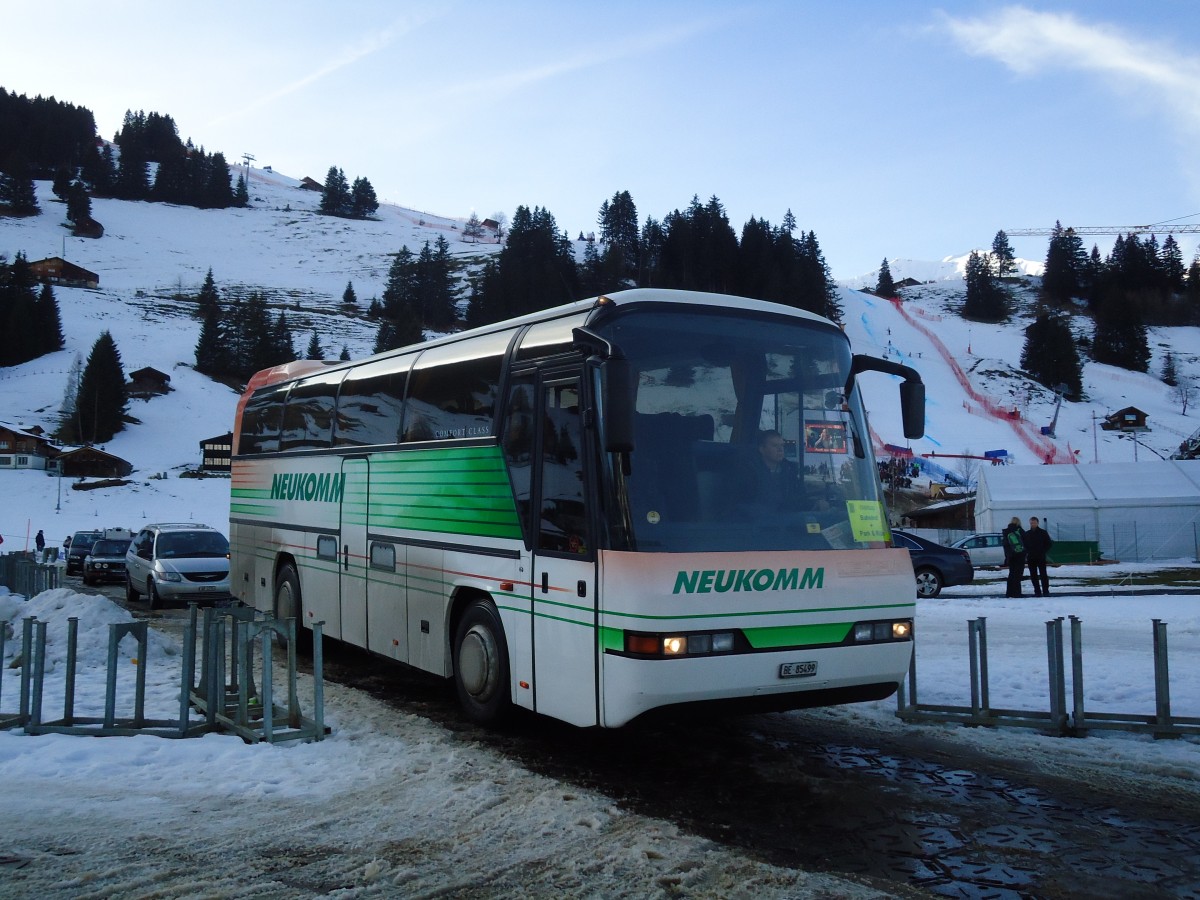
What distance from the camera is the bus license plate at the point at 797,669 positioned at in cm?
696

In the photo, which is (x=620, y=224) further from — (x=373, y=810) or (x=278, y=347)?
(x=373, y=810)

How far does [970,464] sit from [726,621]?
82746 mm

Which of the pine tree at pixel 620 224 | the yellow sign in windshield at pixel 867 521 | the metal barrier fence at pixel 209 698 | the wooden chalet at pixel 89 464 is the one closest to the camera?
the yellow sign in windshield at pixel 867 521

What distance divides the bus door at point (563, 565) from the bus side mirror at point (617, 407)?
779mm

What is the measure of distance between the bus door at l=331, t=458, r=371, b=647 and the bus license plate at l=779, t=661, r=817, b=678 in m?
5.31

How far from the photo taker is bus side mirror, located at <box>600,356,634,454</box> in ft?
20.9

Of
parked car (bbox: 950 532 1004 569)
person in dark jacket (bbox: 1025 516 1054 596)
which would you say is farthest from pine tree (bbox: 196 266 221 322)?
person in dark jacket (bbox: 1025 516 1054 596)

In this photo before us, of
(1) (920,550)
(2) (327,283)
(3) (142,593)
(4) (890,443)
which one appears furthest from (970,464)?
(2) (327,283)

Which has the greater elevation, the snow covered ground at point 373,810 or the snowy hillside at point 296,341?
the snowy hillside at point 296,341

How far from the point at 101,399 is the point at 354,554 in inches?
3729

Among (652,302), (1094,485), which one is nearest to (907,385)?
(652,302)

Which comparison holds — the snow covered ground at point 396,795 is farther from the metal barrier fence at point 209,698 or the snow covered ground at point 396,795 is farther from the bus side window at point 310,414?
the bus side window at point 310,414

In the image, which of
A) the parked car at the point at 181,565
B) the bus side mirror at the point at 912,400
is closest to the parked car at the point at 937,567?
the parked car at the point at 181,565

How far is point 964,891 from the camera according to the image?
4.86 meters
